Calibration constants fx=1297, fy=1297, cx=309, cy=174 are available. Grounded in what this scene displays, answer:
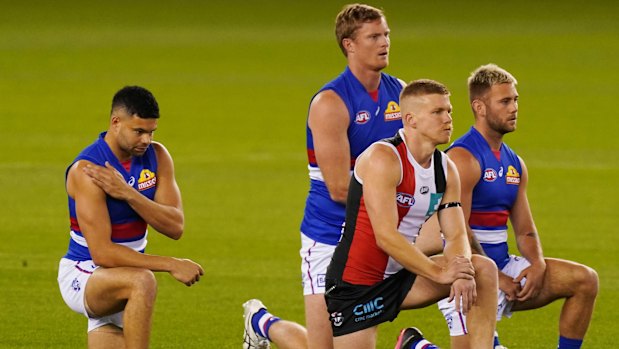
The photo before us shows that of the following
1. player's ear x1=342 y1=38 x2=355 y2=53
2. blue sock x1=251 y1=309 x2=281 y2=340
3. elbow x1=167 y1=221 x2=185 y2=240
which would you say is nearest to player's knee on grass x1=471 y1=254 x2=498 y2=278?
player's ear x1=342 y1=38 x2=355 y2=53

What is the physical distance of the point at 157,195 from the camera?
330 inches

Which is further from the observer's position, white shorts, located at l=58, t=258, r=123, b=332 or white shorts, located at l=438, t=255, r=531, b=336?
white shorts, located at l=438, t=255, r=531, b=336

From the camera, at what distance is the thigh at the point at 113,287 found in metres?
Result: 7.72

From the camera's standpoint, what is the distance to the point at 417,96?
24.0 feet

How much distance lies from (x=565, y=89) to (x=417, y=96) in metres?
26.0

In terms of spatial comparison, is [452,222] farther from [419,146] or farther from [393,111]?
[393,111]

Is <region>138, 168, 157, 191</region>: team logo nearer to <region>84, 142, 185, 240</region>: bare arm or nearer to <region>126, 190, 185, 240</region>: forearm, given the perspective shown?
<region>84, 142, 185, 240</region>: bare arm

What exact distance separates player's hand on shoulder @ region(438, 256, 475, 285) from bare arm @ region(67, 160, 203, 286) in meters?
1.63

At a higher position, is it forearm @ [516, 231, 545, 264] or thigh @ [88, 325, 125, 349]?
forearm @ [516, 231, 545, 264]

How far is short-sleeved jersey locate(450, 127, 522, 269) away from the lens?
28.6 feet

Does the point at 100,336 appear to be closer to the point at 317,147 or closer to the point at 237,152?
the point at 317,147

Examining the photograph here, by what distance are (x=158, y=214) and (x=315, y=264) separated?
3.44ft

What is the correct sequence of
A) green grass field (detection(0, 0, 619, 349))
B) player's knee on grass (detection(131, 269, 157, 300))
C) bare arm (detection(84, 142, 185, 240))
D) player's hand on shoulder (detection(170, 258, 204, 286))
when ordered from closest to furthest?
player's knee on grass (detection(131, 269, 157, 300)) → player's hand on shoulder (detection(170, 258, 204, 286)) → bare arm (detection(84, 142, 185, 240)) → green grass field (detection(0, 0, 619, 349))

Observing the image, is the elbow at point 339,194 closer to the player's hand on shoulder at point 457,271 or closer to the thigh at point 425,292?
the thigh at point 425,292
